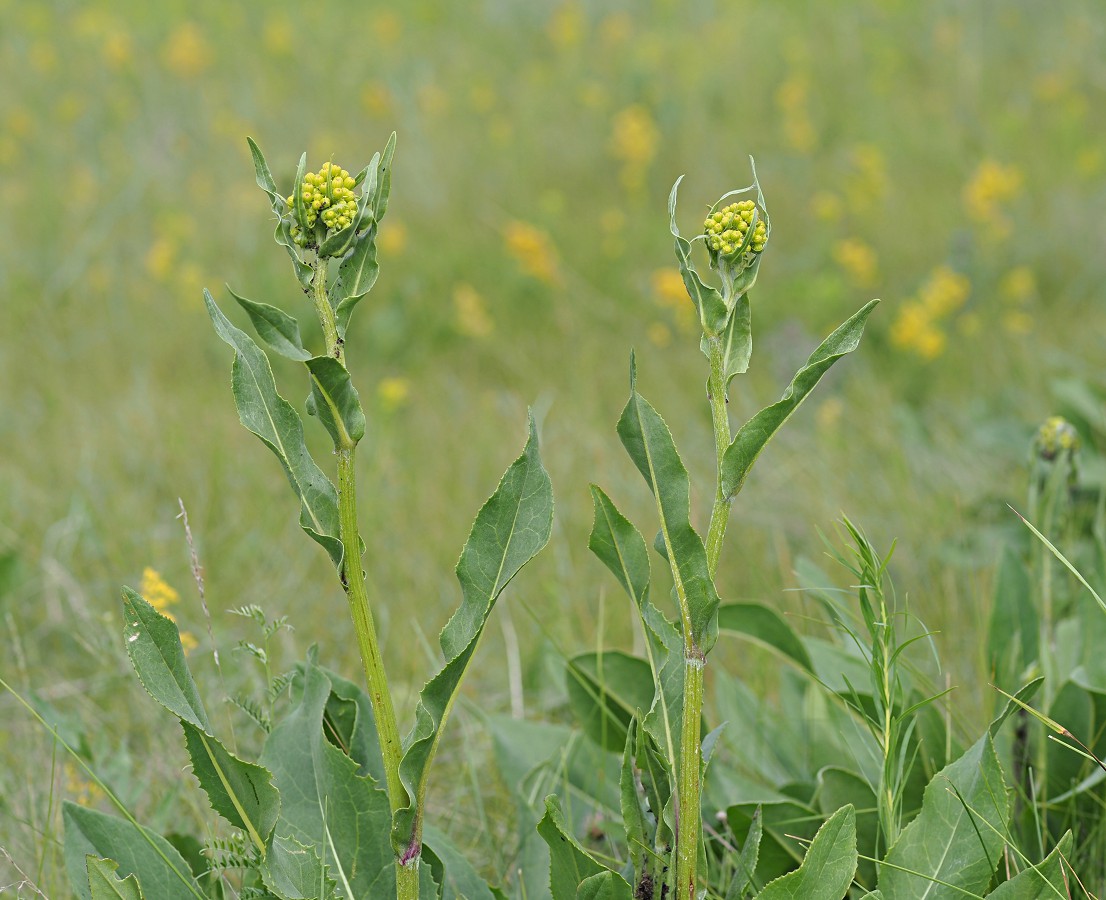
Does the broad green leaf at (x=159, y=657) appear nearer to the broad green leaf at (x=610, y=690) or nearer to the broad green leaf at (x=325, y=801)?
the broad green leaf at (x=325, y=801)

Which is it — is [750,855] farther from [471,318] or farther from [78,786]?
[471,318]

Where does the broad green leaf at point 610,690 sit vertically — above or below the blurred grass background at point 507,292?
below

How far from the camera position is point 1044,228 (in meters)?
5.66

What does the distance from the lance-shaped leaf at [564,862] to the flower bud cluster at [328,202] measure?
593mm

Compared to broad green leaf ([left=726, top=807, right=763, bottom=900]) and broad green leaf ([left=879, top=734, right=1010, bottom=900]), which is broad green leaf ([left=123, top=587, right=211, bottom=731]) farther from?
broad green leaf ([left=879, top=734, right=1010, bottom=900])

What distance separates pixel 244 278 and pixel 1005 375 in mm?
3332

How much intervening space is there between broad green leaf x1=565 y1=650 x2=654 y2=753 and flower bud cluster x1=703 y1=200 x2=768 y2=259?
29.4 inches

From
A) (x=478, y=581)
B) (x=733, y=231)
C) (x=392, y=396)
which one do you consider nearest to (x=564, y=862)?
(x=478, y=581)

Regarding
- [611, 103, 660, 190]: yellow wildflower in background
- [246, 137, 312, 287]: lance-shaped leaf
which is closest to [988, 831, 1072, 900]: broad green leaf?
[246, 137, 312, 287]: lance-shaped leaf

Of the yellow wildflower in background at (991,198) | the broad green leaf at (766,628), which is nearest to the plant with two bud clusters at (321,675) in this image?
the broad green leaf at (766,628)

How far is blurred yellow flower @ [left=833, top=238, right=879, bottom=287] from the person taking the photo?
5047 millimetres

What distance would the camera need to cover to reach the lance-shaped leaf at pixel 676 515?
1110 mm

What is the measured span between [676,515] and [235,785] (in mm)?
511

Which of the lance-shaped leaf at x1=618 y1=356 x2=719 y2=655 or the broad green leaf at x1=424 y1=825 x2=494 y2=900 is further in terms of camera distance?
the broad green leaf at x1=424 y1=825 x2=494 y2=900
